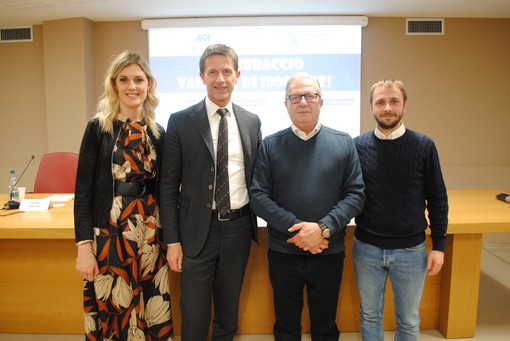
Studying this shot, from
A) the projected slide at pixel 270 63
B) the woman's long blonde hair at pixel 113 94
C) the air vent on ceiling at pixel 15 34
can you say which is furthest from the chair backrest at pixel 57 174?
the air vent on ceiling at pixel 15 34

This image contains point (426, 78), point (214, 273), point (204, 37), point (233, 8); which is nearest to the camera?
point (214, 273)

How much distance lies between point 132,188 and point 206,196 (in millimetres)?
318

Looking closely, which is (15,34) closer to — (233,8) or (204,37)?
(204,37)

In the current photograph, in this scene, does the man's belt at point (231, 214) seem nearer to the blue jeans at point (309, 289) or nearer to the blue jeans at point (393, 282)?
the blue jeans at point (309, 289)

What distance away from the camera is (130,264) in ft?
5.13

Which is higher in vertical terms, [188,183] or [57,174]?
[188,183]

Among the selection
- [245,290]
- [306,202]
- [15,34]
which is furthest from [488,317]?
[15,34]

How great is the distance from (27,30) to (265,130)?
129 inches

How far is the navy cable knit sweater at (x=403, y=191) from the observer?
5.24ft

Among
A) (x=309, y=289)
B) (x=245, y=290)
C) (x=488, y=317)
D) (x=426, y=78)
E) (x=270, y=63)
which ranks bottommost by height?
(x=488, y=317)

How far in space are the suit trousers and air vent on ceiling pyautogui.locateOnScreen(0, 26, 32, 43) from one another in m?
4.46

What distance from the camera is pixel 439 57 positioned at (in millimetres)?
4477

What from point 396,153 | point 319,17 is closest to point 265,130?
point 319,17

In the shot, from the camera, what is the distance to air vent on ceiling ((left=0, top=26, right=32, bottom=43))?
466 cm
